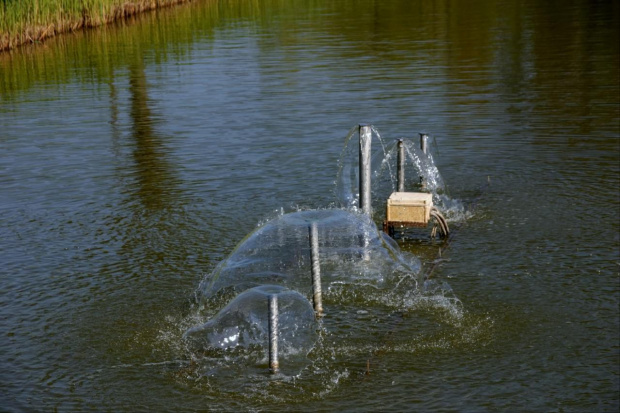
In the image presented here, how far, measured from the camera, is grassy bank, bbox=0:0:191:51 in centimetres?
3300

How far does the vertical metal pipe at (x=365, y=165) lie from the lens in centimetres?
1275

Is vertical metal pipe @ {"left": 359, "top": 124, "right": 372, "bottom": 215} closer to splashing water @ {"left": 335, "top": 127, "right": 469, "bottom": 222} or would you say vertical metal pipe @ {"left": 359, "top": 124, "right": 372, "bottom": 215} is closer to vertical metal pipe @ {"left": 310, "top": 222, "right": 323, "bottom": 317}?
splashing water @ {"left": 335, "top": 127, "right": 469, "bottom": 222}

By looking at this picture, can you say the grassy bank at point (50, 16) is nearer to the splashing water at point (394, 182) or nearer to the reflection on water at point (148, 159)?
the reflection on water at point (148, 159)

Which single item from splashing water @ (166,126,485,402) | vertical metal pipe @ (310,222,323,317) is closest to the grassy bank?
splashing water @ (166,126,485,402)

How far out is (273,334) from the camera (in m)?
9.48

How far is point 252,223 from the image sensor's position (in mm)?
14570

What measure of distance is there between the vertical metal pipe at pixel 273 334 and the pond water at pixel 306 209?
0.17 metres

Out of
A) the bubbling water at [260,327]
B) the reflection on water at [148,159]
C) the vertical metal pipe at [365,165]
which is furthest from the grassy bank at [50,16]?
the bubbling water at [260,327]

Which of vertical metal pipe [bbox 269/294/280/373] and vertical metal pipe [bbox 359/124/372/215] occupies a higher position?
vertical metal pipe [bbox 359/124/372/215]

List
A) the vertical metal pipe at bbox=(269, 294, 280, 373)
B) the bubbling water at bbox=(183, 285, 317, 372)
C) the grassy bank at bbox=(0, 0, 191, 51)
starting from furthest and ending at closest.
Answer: the grassy bank at bbox=(0, 0, 191, 51) < the bubbling water at bbox=(183, 285, 317, 372) < the vertical metal pipe at bbox=(269, 294, 280, 373)

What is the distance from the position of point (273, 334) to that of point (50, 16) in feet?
96.2

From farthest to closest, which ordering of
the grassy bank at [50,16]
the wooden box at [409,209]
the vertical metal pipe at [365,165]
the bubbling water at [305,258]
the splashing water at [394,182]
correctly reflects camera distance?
the grassy bank at [50,16], the splashing water at [394,182], the wooden box at [409,209], the vertical metal pipe at [365,165], the bubbling water at [305,258]

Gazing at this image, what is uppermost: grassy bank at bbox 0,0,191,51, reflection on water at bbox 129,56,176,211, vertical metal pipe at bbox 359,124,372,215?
grassy bank at bbox 0,0,191,51

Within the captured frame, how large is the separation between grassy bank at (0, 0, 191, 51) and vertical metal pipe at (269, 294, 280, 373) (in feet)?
82.9
